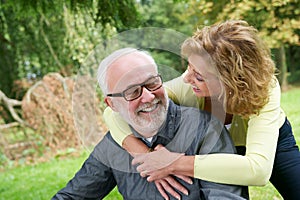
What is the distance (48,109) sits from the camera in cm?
738

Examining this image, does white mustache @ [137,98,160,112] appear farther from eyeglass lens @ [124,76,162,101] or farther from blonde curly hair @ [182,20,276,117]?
blonde curly hair @ [182,20,276,117]

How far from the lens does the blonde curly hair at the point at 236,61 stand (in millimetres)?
1945

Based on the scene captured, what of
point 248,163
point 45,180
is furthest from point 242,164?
point 45,180

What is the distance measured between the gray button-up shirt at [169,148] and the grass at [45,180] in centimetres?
158

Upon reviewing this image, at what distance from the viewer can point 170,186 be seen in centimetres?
196

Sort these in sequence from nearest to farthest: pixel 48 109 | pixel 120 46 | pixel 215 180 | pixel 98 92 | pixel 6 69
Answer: pixel 215 180 → pixel 120 46 → pixel 98 92 → pixel 48 109 → pixel 6 69

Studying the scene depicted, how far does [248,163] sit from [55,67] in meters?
8.39

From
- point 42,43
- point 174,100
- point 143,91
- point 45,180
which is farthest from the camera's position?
point 42,43

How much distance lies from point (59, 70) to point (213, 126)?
26.4 ft

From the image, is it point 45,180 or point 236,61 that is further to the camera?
point 45,180

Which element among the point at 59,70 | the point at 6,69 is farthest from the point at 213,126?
the point at 6,69

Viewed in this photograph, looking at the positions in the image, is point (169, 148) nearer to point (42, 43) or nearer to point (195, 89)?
point (195, 89)

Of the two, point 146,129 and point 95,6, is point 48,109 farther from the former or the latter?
point 146,129

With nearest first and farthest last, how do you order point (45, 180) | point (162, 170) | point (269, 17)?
1. point (162, 170)
2. point (45, 180)
3. point (269, 17)
